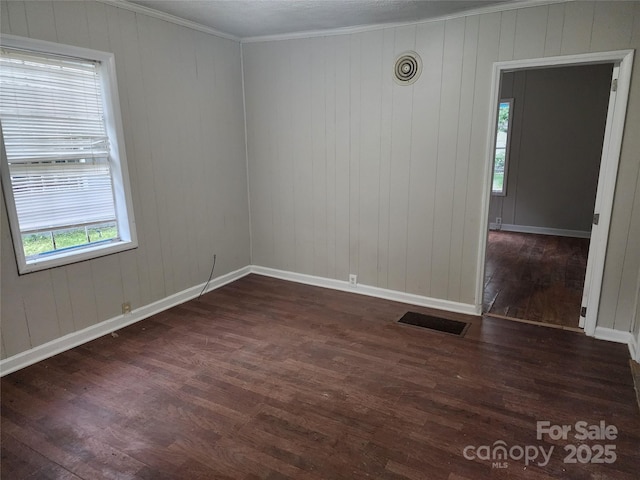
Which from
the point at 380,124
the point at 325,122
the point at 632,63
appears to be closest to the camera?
the point at 632,63

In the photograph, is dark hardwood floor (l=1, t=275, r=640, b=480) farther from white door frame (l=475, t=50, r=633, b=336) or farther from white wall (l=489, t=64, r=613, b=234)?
white wall (l=489, t=64, r=613, b=234)

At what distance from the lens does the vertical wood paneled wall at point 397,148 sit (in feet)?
9.95

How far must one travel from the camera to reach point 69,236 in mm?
3100

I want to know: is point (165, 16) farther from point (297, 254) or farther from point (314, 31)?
point (297, 254)

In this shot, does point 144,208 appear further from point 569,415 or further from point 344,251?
point 569,415

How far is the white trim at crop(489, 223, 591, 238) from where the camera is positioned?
6574 mm

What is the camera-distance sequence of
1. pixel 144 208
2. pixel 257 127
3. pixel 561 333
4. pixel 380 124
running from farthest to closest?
pixel 257 127, pixel 380 124, pixel 144 208, pixel 561 333

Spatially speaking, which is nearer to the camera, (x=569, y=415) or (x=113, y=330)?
(x=569, y=415)

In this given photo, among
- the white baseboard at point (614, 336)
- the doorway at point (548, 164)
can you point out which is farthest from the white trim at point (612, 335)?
the doorway at point (548, 164)

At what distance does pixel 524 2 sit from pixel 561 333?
8.72ft

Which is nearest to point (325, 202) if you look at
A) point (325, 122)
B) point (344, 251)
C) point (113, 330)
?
point (344, 251)

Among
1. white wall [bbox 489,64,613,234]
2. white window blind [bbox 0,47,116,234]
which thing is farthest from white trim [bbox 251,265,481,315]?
white wall [bbox 489,64,613,234]

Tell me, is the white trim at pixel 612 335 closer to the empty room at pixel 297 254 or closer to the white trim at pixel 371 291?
the empty room at pixel 297 254

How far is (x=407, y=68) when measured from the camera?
3.58 m
